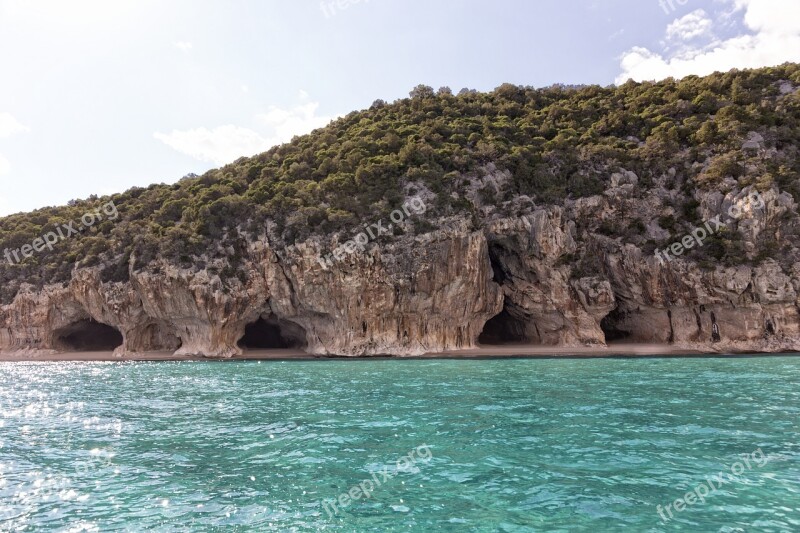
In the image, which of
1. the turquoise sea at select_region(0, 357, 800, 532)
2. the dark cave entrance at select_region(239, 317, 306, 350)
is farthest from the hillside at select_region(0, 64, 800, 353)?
the turquoise sea at select_region(0, 357, 800, 532)

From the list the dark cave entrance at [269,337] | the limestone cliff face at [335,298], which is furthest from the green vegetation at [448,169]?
the dark cave entrance at [269,337]

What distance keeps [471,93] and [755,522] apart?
7055cm

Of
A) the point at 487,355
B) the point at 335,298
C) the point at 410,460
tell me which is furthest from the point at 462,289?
the point at 410,460

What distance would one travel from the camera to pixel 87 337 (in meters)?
54.7

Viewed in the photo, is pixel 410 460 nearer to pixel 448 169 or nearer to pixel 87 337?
pixel 448 169

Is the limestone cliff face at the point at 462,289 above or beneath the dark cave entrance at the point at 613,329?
above

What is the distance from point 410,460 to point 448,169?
43.5m

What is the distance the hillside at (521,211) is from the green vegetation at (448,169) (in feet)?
0.58

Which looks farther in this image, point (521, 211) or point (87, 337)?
point (87, 337)

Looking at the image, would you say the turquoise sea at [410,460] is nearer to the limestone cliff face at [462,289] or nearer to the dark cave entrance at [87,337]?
the limestone cliff face at [462,289]

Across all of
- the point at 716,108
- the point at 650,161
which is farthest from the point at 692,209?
the point at 716,108

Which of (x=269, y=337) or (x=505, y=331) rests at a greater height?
(x=269, y=337)

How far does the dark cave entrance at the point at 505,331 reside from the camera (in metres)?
48.2

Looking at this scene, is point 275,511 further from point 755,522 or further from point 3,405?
point 3,405
